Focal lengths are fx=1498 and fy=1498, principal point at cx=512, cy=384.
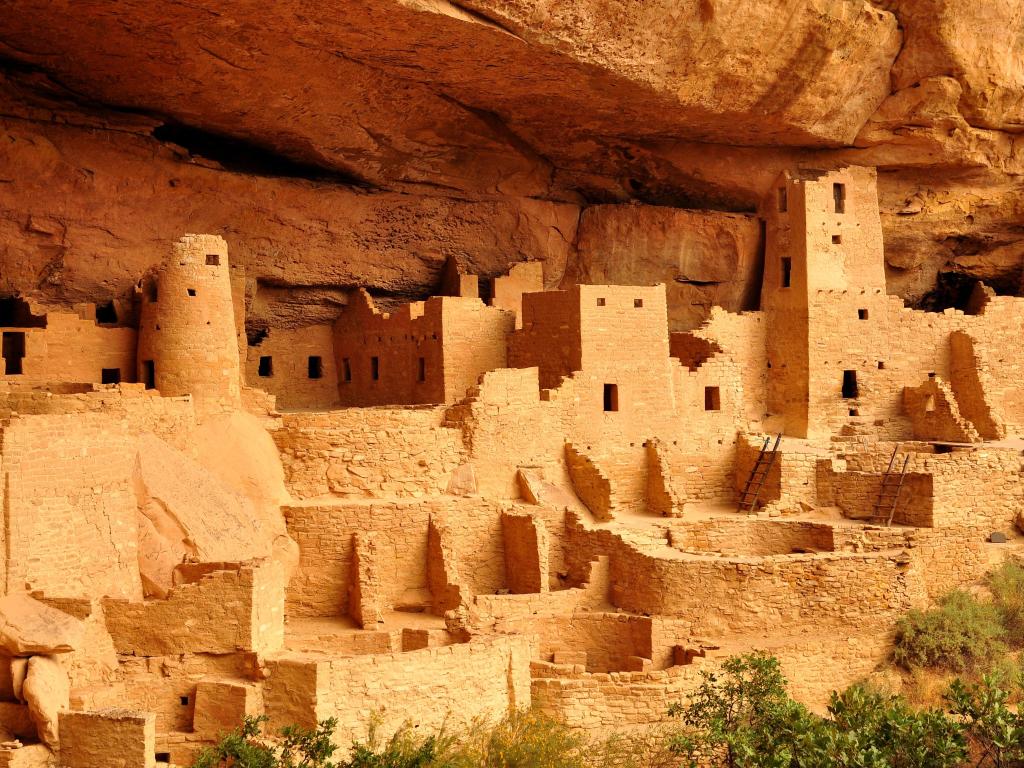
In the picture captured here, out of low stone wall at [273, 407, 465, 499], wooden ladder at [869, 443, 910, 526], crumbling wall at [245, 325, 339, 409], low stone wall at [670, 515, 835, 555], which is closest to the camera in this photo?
low stone wall at [273, 407, 465, 499]

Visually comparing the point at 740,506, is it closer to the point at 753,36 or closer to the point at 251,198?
the point at 753,36

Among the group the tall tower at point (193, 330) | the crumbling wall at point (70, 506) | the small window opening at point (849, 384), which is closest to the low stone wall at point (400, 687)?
the crumbling wall at point (70, 506)

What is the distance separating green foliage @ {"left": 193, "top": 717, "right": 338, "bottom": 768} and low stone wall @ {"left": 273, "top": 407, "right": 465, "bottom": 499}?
5.76 meters

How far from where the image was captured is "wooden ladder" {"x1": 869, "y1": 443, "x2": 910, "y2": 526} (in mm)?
21703

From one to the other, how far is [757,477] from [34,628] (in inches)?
471

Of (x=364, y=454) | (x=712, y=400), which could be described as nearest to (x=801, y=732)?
(x=364, y=454)

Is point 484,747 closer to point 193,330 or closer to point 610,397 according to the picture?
point 193,330

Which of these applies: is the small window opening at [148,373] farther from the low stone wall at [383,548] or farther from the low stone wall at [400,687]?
the low stone wall at [400,687]

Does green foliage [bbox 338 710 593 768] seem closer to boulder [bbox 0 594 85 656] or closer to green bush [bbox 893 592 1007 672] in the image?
boulder [bbox 0 594 85 656]

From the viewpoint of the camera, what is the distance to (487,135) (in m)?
24.2

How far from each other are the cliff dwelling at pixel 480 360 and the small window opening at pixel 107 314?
9cm

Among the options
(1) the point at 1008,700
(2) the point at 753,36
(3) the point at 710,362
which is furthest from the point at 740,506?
(2) the point at 753,36

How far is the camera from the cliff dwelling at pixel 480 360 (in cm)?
1550

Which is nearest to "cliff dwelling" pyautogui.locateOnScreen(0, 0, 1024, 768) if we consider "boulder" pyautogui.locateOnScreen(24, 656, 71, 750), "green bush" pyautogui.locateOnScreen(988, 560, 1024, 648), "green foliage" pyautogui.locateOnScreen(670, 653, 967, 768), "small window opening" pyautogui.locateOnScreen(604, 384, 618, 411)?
"boulder" pyautogui.locateOnScreen(24, 656, 71, 750)
